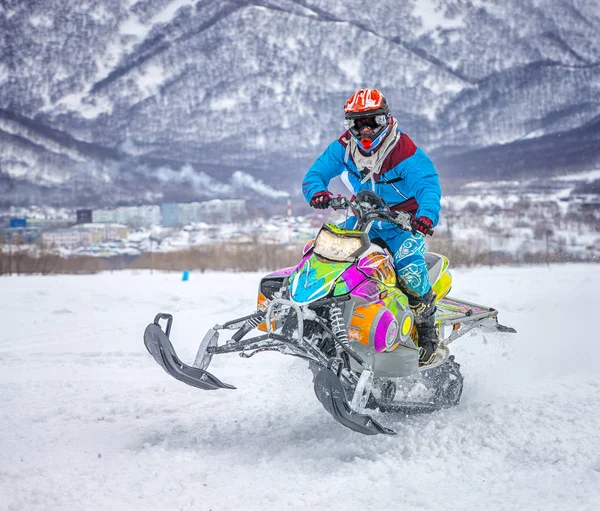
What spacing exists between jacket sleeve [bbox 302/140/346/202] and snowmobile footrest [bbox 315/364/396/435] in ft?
6.34

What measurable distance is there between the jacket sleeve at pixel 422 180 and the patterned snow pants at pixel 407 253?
29cm

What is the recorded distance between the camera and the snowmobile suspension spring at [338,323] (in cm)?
486

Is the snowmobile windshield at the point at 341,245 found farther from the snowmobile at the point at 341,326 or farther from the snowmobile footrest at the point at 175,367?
the snowmobile footrest at the point at 175,367

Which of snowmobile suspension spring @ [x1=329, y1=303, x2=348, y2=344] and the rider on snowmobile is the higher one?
the rider on snowmobile

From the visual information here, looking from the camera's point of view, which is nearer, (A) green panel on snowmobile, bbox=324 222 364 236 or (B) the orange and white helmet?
Result: (A) green panel on snowmobile, bbox=324 222 364 236

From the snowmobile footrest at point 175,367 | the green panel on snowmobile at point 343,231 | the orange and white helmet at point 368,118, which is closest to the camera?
the snowmobile footrest at point 175,367

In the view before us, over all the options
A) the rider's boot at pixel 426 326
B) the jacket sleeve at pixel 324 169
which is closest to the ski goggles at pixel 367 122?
the jacket sleeve at pixel 324 169

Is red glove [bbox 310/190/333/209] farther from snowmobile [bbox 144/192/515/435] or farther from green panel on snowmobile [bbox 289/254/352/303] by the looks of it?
green panel on snowmobile [bbox 289/254/352/303]

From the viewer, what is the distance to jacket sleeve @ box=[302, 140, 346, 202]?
19.5ft

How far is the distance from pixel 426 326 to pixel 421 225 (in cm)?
104

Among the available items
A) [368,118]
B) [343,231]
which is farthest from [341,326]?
[368,118]

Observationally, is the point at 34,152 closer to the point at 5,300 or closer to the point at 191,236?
the point at 191,236

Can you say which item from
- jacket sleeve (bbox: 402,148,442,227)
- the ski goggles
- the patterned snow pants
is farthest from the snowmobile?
the ski goggles

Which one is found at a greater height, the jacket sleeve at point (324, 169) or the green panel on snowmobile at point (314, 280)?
the jacket sleeve at point (324, 169)
